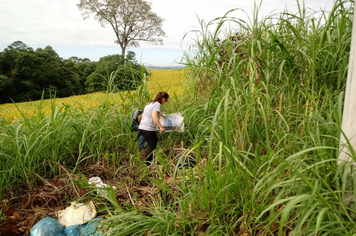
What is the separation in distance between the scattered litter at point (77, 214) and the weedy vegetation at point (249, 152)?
0.09 meters

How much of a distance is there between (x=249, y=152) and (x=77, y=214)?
143 centimetres

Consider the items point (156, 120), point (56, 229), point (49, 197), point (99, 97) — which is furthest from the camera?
point (99, 97)

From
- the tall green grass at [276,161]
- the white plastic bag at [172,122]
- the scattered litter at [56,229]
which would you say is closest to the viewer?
the tall green grass at [276,161]

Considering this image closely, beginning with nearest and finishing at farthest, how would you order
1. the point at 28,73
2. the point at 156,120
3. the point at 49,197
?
1. the point at 49,197
2. the point at 156,120
3. the point at 28,73

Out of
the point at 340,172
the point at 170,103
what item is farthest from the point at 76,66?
the point at 340,172

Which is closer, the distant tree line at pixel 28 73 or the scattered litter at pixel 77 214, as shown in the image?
the scattered litter at pixel 77 214

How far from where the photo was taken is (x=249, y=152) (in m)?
2.08

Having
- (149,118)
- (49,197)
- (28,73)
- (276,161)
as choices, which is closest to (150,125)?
(149,118)

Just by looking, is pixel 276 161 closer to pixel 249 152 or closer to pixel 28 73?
pixel 249 152

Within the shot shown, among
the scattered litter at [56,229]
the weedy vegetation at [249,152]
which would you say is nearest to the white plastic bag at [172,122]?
the weedy vegetation at [249,152]

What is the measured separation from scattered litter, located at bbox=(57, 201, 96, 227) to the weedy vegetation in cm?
9

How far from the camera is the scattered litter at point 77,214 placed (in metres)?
2.14

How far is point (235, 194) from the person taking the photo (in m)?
1.77

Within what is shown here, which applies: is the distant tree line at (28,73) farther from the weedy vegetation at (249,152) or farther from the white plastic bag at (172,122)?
the weedy vegetation at (249,152)
